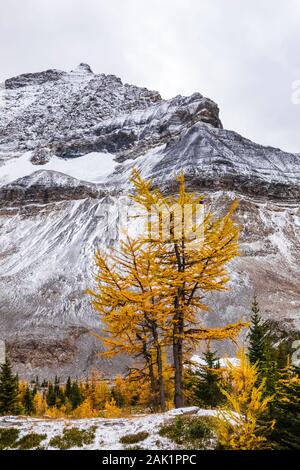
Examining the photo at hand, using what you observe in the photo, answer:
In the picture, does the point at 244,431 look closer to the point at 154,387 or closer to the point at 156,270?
the point at 156,270

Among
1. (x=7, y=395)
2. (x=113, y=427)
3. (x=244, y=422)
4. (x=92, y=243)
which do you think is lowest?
(x=7, y=395)

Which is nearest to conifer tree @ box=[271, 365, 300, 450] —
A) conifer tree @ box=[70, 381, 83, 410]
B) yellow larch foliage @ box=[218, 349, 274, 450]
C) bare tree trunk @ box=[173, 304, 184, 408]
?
yellow larch foliage @ box=[218, 349, 274, 450]

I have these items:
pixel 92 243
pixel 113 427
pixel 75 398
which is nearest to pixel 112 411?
pixel 113 427

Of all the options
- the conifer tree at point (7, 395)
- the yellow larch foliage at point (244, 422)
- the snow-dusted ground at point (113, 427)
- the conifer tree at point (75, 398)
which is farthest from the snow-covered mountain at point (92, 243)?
the yellow larch foliage at point (244, 422)

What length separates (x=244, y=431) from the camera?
11633 millimetres

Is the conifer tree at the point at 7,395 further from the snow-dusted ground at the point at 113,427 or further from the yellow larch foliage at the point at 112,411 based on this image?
the snow-dusted ground at the point at 113,427

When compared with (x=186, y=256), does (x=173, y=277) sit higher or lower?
lower

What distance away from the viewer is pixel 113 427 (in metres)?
13.8

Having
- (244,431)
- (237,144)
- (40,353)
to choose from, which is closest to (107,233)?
(40,353)

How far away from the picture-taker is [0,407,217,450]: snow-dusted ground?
1261 centimetres

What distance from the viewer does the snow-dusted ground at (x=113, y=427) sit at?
1261 centimetres

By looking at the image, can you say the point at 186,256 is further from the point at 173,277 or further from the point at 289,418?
the point at 289,418

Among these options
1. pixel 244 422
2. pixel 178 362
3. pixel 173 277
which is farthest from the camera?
pixel 178 362

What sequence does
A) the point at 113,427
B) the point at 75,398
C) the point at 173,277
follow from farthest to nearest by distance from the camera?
the point at 75,398, the point at 173,277, the point at 113,427
